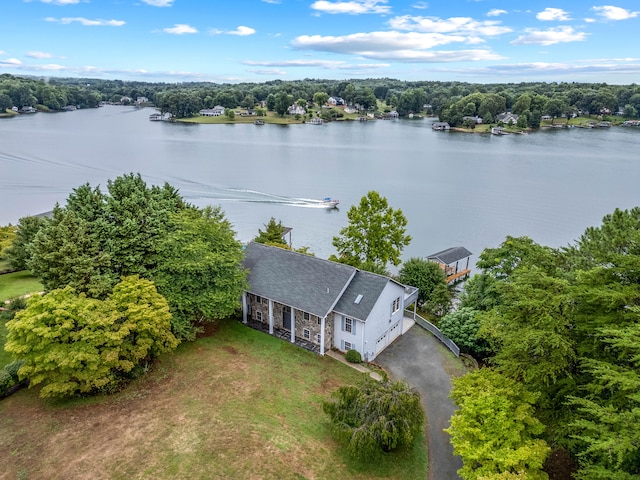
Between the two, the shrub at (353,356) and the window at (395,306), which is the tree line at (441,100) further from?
the shrub at (353,356)

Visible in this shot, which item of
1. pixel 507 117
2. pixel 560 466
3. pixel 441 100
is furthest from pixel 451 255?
pixel 441 100

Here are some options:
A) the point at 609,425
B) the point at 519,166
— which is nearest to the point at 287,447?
the point at 609,425

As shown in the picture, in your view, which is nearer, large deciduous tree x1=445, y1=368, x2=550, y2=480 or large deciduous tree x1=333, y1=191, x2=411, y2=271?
large deciduous tree x1=445, y1=368, x2=550, y2=480

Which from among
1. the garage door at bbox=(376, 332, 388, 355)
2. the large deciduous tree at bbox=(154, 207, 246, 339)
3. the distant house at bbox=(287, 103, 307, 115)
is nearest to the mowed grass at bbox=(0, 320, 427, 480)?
the garage door at bbox=(376, 332, 388, 355)

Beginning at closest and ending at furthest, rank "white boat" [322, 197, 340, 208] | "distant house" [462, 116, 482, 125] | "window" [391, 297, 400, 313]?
"window" [391, 297, 400, 313], "white boat" [322, 197, 340, 208], "distant house" [462, 116, 482, 125]

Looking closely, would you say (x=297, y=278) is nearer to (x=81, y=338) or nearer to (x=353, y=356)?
(x=353, y=356)

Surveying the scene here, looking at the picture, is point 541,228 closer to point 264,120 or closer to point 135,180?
point 135,180

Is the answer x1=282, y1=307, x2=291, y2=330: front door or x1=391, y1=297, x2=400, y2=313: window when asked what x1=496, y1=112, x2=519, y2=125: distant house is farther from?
x1=282, y1=307, x2=291, y2=330: front door
